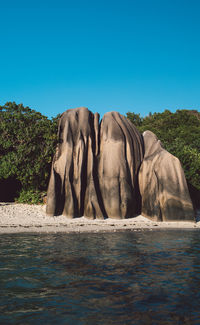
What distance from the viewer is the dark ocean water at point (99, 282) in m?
6.36

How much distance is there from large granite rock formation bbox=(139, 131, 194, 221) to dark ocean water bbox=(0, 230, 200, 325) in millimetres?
7258

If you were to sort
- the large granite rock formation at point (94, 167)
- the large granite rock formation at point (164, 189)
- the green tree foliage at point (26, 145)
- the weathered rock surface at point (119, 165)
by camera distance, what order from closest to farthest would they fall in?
the large granite rock formation at point (164, 189) < the large granite rock formation at point (94, 167) < the weathered rock surface at point (119, 165) < the green tree foliage at point (26, 145)

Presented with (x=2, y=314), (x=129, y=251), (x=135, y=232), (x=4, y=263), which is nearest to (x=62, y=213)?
(x=135, y=232)

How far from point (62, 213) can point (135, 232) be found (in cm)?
629

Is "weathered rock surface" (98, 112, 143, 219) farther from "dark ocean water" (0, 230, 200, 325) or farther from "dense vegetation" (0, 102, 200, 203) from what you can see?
"dark ocean water" (0, 230, 200, 325)

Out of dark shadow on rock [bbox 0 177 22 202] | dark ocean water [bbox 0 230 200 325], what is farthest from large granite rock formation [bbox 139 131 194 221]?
dark shadow on rock [bbox 0 177 22 202]

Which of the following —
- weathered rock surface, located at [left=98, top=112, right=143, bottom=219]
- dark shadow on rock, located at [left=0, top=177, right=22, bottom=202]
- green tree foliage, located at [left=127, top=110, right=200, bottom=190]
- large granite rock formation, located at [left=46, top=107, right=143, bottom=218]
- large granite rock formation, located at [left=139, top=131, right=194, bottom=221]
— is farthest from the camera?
dark shadow on rock, located at [left=0, top=177, right=22, bottom=202]

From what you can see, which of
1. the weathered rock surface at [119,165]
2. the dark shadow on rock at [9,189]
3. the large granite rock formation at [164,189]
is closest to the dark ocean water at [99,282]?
the large granite rock formation at [164,189]

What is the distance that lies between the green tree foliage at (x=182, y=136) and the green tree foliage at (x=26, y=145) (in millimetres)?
10404

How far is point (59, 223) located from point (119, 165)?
5873 mm

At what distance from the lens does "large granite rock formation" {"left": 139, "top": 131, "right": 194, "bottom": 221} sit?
21.6m

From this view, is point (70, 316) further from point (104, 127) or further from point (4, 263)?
point (104, 127)

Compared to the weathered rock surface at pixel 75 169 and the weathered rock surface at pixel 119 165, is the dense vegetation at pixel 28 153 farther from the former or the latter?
the weathered rock surface at pixel 119 165

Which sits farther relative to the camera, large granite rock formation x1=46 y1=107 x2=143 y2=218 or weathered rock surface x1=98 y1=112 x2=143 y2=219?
weathered rock surface x1=98 y1=112 x2=143 y2=219
